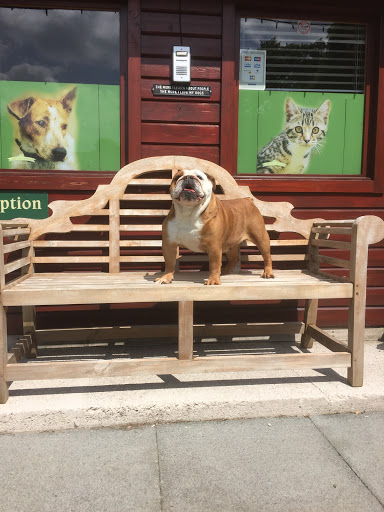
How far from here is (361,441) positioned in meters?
1.88

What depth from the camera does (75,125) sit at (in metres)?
3.11

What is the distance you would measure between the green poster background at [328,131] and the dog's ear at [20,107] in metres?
1.62

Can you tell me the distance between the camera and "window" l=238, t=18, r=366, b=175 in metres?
3.21

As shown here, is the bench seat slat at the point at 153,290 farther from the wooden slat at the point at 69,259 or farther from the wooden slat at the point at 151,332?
the wooden slat at the point at 151,332

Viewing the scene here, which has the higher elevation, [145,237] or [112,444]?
[145,237]

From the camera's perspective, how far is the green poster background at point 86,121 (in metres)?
3.04

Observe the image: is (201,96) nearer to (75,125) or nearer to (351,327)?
(75,125)

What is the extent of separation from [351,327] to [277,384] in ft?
1.77

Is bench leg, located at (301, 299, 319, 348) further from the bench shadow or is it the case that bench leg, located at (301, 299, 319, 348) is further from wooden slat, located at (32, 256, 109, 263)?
wooden slat, located at (32, 256, 109, 263)

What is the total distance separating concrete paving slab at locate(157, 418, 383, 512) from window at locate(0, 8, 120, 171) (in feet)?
6.98

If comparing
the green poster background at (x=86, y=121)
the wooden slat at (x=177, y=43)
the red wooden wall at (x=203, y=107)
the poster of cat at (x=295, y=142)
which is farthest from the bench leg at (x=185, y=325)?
the wooden slat at (x=177, y=43)

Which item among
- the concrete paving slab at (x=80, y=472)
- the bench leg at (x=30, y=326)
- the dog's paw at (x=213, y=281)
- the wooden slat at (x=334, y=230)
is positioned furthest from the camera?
the bench leg at (x=30, y=326)

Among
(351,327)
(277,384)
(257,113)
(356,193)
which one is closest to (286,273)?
(351,327)

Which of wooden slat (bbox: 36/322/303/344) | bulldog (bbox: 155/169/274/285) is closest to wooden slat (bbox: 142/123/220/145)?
bulldog (bbox: 155/169/274/285)
